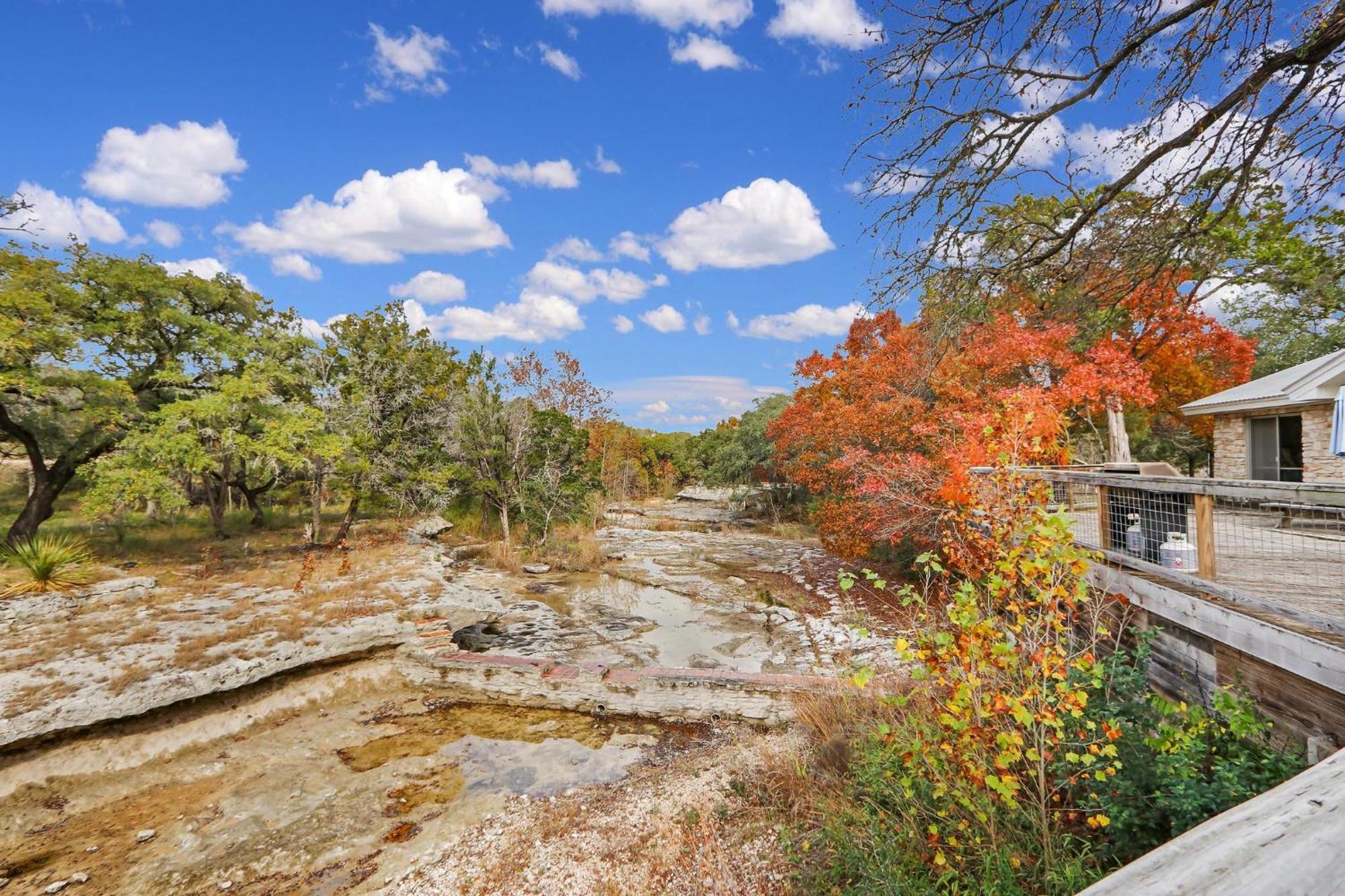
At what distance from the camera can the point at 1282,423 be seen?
1114 centimetres

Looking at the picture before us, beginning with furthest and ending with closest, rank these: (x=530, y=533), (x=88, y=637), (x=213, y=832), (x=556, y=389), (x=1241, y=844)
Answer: (x=556, y=389), (x=530, y=533), (x=88, y=637), (x=213, y=832), (x=1241, y=844)

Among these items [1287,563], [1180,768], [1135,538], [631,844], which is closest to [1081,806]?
[1180,768]

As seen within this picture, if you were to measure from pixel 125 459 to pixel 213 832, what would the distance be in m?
8.20

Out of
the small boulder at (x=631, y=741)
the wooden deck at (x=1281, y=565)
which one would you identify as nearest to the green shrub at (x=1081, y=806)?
the wooden deck at (x=1281, y=565)

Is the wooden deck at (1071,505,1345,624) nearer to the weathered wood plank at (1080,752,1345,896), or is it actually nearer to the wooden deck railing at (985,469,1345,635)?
the wooden deck railing at (985,469,1345,635)

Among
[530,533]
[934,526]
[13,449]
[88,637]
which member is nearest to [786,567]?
[934,526]

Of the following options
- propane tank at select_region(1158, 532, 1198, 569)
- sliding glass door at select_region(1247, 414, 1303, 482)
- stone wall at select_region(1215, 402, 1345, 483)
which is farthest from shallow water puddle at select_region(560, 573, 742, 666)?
sliding glass door at select_region(1247, 414, 1303, 482)

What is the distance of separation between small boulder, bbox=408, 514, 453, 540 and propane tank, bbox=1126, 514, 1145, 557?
15.7 m

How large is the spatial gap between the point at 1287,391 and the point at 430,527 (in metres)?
19.6

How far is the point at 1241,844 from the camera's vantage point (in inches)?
28.2

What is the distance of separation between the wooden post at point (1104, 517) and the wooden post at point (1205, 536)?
1.38 meters

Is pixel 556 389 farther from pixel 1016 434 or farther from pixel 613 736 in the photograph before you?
pixel 1016 434

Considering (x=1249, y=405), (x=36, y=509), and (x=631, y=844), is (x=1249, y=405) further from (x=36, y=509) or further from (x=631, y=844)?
(x=36, y=509)

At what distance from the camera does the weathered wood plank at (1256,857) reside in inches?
25.7
